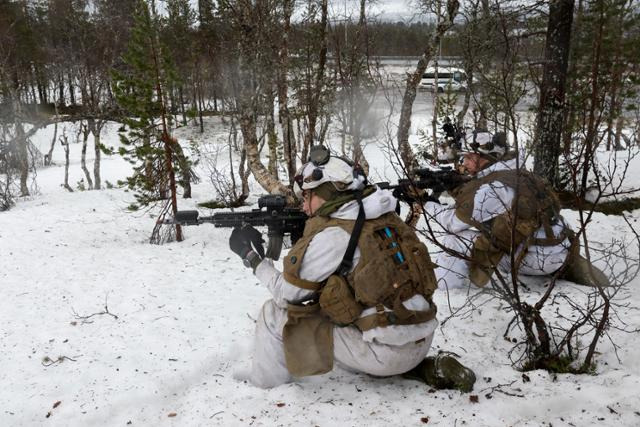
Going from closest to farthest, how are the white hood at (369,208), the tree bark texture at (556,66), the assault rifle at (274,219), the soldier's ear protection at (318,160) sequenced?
the white hood at (369,208) < the soldier's ear protection at (318,160) < the assault rifle at (274,219) < the tree bark texture at (556,66)

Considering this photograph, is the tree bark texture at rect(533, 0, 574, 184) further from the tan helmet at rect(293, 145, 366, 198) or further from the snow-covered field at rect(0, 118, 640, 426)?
the tan helmet at rect(293, 145, 366, 198)

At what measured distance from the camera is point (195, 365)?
10.8 feet

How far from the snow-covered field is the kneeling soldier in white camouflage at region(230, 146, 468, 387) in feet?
0.84

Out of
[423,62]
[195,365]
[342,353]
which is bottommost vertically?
[195,365]

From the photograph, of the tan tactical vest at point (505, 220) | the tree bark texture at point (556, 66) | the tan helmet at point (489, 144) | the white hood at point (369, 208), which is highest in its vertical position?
the tree bark texture at point (556, 66)

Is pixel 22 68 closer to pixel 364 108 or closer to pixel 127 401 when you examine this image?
pixel 364 108

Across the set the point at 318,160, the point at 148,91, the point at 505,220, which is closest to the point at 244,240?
the point at 318,160

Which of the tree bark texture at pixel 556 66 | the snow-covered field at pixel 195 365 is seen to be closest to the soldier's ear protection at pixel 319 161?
the snow-covered field at pixel 195 365

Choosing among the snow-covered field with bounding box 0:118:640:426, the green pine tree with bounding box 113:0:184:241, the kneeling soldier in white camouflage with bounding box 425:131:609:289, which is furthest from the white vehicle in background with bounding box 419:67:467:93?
the green pine tree with bounding box 113:0:184:241

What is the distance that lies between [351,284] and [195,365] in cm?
152

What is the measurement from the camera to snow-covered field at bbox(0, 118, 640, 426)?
95.8 inches

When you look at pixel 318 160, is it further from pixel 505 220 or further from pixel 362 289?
pixel 505 220

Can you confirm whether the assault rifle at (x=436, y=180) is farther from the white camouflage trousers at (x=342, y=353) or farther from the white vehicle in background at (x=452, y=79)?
the white camouflage trousers at (x=342, y=353)

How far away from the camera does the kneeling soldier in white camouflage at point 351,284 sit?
246 cm
